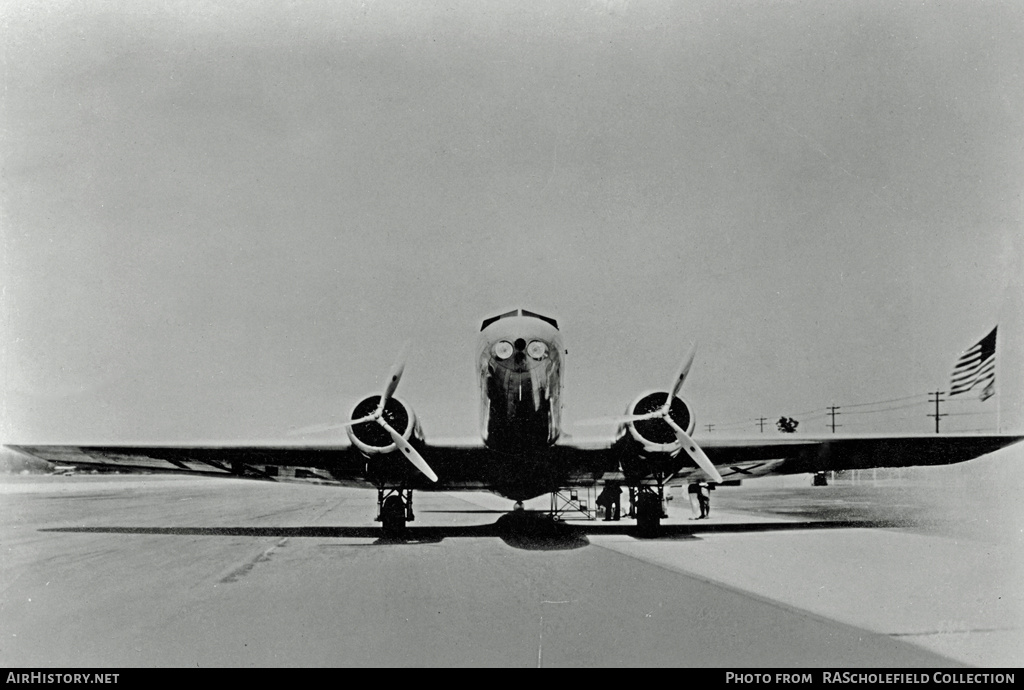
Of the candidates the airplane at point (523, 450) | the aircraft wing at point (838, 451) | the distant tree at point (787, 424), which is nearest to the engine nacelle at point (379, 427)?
the airplane at point (523, 450)

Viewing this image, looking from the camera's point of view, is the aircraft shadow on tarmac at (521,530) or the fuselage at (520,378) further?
the aircraft shadow on tarmac at (521,530)

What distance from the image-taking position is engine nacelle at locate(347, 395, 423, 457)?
56.8ft

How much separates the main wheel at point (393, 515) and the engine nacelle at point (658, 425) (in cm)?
603

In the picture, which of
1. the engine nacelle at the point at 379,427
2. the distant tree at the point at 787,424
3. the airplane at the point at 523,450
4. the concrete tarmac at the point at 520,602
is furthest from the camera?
the distant tree at the point at 787,424

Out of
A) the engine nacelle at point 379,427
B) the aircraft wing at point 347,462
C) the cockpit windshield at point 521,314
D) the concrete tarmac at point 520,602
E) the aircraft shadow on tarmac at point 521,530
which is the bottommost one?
the aircraft shadow on tarmac at point 521,530

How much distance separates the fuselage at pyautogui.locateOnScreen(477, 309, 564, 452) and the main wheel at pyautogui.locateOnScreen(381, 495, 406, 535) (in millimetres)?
3179

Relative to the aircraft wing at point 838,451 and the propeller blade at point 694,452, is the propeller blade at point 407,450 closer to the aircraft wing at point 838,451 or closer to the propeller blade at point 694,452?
the propeller blade at point 694,452

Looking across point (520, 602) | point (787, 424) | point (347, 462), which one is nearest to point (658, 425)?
point (347, 462)

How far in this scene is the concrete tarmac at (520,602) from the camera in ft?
24.7

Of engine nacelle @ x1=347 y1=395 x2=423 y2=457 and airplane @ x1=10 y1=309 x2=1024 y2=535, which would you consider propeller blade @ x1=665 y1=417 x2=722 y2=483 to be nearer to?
airplane @ x1=10 y1=309 x2=1024 y2=535

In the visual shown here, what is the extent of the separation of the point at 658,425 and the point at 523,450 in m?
3.32

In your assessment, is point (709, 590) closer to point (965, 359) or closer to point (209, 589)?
point (209, 589)

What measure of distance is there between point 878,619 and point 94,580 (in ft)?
37.9

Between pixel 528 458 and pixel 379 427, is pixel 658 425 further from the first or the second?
pixel 379 427
